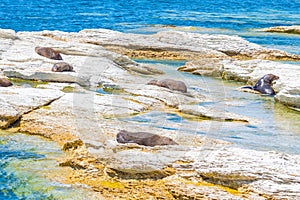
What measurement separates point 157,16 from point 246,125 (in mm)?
35985

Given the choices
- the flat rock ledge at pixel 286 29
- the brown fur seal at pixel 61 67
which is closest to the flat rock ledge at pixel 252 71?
the brown fur seal at pixel 61 67

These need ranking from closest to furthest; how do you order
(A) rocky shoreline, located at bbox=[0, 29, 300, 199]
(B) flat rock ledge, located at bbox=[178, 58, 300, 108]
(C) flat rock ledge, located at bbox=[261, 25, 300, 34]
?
1. (A) rocky shoreline, located at bbox=[0, 29, 300, 199]
2. (B) flat rock ledge, located at bbox=[178, 58, 300, 108]
3. (C) flat rock ledge, located at bbox=[261, 25, 300, 34]

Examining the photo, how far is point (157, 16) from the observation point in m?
51.6

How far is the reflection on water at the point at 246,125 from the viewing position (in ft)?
48.9

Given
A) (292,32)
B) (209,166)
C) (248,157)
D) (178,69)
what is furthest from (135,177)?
(292,32)

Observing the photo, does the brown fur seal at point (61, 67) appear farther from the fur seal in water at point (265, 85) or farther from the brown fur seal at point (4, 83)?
the fur seal in water at point (265, 85)

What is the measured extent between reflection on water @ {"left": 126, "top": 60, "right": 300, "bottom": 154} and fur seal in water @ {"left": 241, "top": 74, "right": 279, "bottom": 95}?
0.47 m

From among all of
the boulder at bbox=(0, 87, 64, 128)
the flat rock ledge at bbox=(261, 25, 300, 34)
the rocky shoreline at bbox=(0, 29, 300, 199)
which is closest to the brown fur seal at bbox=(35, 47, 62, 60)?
the rocky shoreline at bbox=(0, 29, 300, 199)

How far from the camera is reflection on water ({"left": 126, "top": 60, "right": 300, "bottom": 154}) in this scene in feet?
48.9

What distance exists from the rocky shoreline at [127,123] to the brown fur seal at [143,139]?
35cm

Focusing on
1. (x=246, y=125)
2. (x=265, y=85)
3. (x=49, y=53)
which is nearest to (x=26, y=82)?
(x=49, y=53)

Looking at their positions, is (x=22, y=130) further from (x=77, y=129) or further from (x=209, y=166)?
(x=209, y=166)

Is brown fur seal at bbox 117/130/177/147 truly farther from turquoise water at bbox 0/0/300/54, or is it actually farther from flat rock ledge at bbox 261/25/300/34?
flat rock ledge at bbox 261/25/300/34

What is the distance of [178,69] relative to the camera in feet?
88.1
